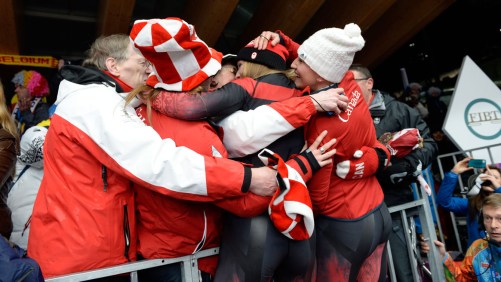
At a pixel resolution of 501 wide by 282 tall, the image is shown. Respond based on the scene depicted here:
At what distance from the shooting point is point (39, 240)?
142cm

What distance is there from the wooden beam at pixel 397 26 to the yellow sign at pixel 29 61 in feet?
15.4

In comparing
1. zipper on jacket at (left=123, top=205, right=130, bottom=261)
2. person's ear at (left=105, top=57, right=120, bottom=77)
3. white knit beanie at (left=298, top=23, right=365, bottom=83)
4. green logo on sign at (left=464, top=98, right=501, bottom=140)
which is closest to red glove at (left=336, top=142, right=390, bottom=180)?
white knit beanie at (left=298, top=23, right=365, bottom=83)

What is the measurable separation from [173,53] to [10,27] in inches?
141

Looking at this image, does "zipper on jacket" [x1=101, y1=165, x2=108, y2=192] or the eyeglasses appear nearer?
"zipper on jacket" [x1=101, y1=165, x2=108, y2=192]

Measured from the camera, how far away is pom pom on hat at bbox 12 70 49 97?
404 cm

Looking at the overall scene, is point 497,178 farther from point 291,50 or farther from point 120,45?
point 120,45

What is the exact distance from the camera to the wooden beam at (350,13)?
4941 mm

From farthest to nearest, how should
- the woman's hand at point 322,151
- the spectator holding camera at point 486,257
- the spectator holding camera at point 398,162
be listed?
1. the spectator holding camera at point 486,257
2. the spectator holding camera at point 398,162
3. the woman's hand at point 322,151

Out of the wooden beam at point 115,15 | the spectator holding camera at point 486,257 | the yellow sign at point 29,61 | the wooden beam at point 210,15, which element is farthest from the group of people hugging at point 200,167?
the yellow sign at point 29,61

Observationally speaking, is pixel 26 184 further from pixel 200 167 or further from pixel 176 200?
pixel 200 167

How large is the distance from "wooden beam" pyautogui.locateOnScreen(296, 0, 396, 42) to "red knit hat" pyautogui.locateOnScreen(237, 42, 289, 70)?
11.7 ft

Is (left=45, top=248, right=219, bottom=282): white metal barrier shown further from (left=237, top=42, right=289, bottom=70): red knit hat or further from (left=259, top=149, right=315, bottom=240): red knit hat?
(left=237, top=42, right=289, bottom=70): red knit hat

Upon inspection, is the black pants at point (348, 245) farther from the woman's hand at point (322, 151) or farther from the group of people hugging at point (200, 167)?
the woman's hand at point (322, 151)

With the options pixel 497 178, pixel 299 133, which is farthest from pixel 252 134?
pixel 497 178
